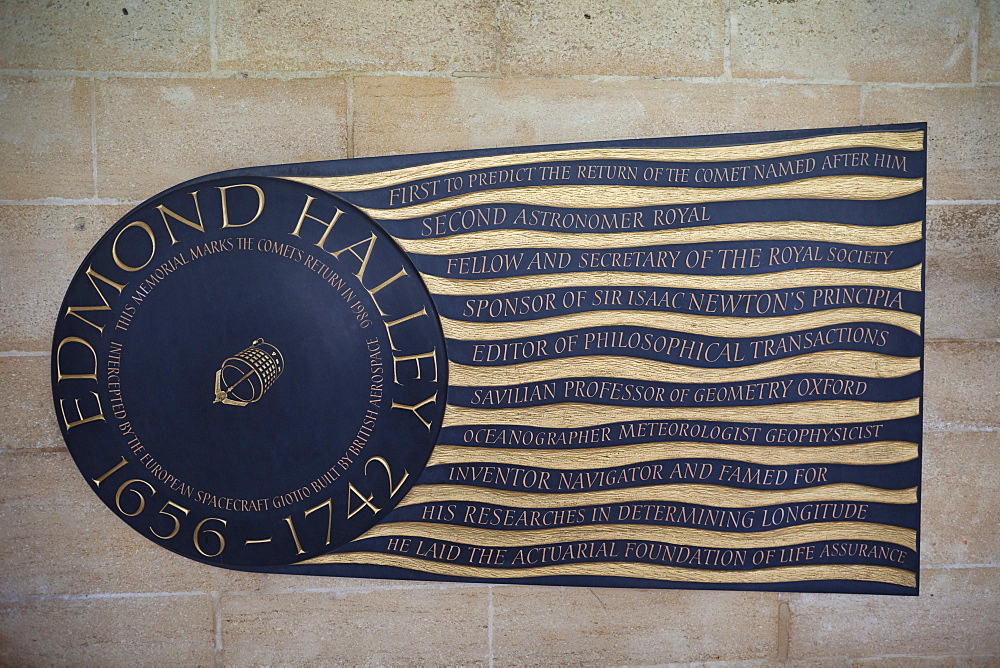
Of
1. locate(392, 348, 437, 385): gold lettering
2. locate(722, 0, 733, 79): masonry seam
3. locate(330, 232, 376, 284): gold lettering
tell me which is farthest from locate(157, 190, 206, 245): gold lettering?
locate(722, 0, 733, 79): masonry seam

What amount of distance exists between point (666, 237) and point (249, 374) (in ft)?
4.29

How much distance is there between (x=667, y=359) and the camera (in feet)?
5.60

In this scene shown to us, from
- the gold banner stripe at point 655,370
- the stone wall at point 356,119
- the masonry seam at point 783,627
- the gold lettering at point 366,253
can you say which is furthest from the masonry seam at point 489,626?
the gold lettering at point 366,253

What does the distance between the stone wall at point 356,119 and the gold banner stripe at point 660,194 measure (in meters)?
0.18

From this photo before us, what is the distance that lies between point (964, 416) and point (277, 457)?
83.9 inches

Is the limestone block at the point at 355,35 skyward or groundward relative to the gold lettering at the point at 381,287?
skyward

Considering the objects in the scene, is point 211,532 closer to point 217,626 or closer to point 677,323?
point 217,626

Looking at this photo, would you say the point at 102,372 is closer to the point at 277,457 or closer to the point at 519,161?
the point at 277,457

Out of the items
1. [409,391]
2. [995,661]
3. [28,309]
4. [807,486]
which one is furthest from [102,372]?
[995,661]

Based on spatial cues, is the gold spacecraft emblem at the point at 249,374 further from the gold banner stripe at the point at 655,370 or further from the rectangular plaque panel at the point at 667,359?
the gold banner stripe at the point at 655,370

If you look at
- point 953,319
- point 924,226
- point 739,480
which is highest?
point 924,226

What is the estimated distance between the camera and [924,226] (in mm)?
1688

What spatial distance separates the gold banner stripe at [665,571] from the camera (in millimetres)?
1747

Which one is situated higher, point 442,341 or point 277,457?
point 442,341
